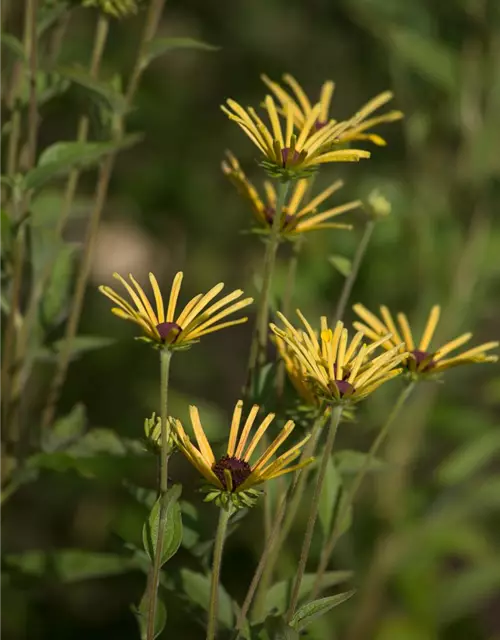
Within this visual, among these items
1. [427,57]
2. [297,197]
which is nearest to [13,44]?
[297,197]

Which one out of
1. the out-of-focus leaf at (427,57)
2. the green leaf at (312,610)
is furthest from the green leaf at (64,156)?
the out-of-focus leaf at (427,57)

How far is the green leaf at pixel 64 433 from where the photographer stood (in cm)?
51

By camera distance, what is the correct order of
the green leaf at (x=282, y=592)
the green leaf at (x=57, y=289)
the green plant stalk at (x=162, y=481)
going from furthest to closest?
1. the green leaf at (x=57, y=289)
2. the green leaf at (x=282, y=592)
3. the green plant stalk at (x=162, y=481)

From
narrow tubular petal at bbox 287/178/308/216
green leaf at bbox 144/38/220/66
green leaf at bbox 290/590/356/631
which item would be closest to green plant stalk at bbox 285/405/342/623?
green leaf at bbox 290/590/356/631

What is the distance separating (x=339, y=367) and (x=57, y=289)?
0.23m

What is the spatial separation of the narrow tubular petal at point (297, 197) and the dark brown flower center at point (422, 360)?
0.08 meters

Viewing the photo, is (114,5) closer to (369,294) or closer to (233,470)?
(233,470)

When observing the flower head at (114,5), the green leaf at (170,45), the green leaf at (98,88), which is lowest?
the green leaf at (98,88)

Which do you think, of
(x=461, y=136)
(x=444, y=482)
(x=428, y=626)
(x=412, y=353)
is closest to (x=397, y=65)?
(x=461, y=136)

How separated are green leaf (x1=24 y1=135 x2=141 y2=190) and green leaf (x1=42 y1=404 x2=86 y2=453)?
0.12m

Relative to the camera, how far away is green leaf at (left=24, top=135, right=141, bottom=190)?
0.46 metres

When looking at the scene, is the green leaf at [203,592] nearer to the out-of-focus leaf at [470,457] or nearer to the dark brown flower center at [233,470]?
the dark brown flower center at [233,470]

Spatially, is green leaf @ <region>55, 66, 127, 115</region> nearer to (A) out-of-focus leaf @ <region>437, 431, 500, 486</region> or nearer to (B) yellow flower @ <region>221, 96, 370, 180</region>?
(B) yellow flower @ <region>221, 96, 370, 180</region>

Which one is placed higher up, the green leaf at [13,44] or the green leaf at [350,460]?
the green leaf at [13,44]
